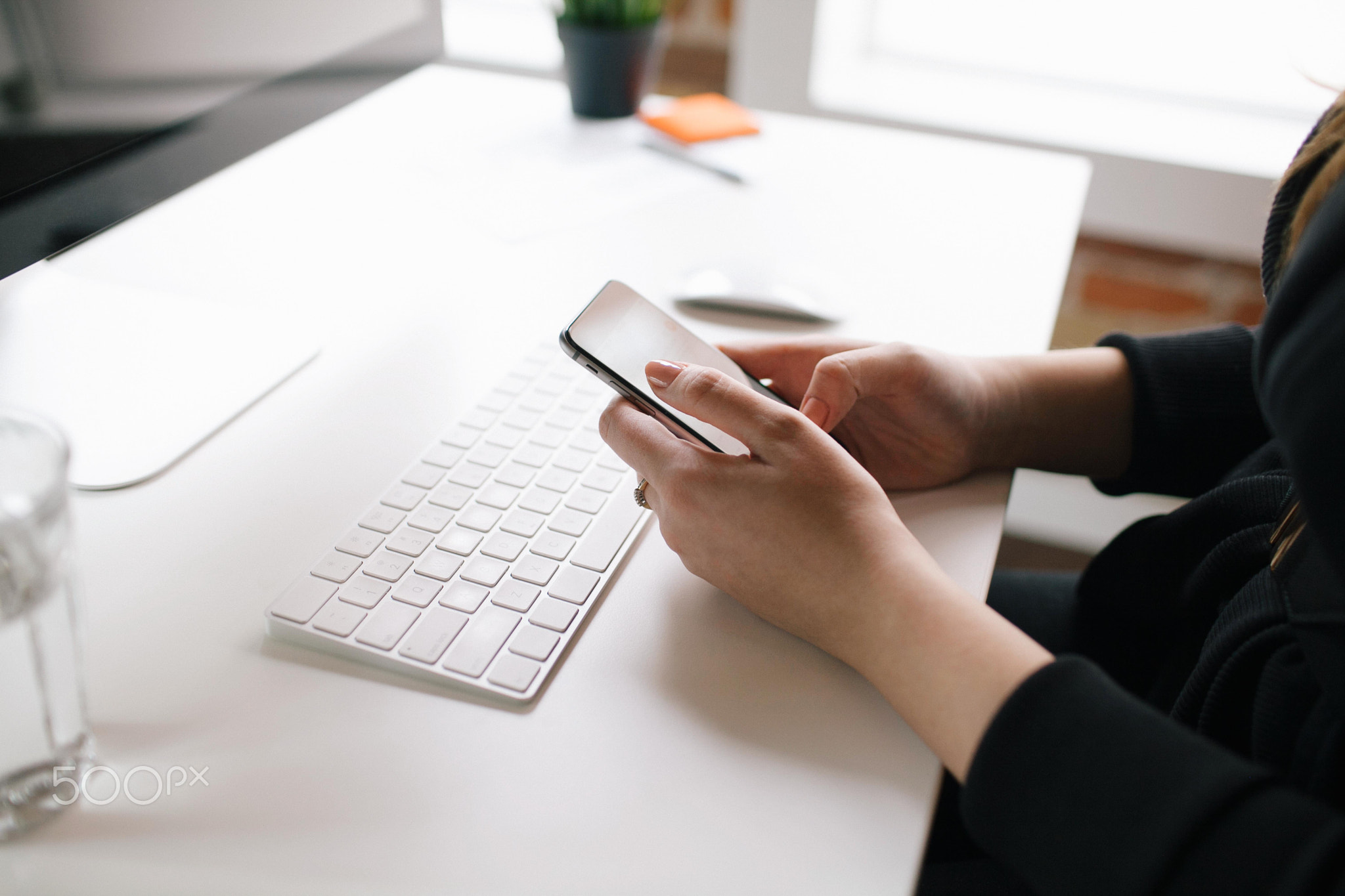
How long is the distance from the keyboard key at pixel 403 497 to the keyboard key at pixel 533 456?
6 cm

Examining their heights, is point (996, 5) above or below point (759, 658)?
above

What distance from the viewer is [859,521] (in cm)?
44

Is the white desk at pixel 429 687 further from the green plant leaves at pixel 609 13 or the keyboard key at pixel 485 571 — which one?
the green plant leaves at pixel 609 13

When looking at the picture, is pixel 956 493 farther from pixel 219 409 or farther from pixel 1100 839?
pixel 219 409

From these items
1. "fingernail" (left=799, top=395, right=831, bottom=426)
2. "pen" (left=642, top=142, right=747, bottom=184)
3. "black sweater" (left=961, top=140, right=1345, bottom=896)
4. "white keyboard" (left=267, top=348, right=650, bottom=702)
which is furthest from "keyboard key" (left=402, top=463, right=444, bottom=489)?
"pen" (left=642, top=142, right=747, bottom=184)

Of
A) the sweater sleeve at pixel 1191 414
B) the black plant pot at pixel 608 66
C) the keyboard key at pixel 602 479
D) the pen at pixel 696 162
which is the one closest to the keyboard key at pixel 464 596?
the keyboard key at pixel 602 479

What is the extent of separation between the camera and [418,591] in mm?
439

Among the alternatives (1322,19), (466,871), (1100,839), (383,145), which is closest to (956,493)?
(1100,839)

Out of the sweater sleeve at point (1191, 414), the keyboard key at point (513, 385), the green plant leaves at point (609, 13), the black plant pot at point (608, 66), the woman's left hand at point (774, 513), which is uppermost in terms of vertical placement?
the green plant leaves at point (609, 13)

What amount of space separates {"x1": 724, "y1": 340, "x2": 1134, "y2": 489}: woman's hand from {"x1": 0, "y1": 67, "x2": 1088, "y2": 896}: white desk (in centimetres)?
3

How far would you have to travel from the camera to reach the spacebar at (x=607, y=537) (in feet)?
1.53

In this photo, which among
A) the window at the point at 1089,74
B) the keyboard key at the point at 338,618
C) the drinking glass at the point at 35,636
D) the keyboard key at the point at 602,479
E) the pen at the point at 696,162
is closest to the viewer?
the drinking glass at the point at 35,636

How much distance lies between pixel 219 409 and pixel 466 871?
14.0 inches

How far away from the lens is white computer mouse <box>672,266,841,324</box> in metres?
0.71
